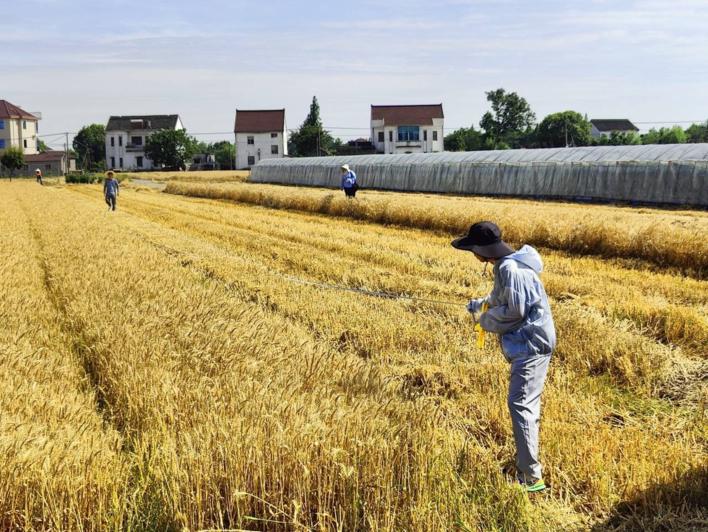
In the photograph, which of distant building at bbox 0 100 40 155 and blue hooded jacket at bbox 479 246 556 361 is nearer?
blue hooded jacket at bbox 479 246 556 361

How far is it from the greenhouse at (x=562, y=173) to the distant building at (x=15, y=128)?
81699 mm

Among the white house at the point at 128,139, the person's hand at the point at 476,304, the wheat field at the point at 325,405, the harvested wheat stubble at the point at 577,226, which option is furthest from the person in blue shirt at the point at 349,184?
the white house at the point at 128,139

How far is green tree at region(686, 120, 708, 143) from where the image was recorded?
118963 millimetres

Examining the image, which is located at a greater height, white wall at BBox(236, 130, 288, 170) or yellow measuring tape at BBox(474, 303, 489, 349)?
white wall at BBox(236, 130, 288, 170)

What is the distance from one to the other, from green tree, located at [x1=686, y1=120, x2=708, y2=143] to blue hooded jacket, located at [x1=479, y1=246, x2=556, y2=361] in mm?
122946

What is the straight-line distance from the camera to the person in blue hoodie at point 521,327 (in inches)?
200

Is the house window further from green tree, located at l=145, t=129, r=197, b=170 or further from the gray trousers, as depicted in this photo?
the gray trousers

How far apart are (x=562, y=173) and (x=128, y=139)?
93.8 meters

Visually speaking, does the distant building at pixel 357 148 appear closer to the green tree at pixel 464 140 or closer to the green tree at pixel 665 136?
the green tree at pixel 464 140

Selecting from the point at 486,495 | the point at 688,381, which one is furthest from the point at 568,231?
the point at 486,495

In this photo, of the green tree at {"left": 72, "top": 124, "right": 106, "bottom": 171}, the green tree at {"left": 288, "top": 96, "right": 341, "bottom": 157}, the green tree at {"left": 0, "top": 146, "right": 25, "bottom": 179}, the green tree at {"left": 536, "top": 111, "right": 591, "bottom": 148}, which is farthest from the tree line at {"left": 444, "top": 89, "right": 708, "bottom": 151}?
the green tree at {"left": 72, "top": 124, "right": 106, "bottom": 171}

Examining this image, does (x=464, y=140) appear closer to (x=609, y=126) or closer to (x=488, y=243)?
(x=609, y=126)

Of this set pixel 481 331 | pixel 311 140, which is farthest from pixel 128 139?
pixel 481 331

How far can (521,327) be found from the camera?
5227 mm
